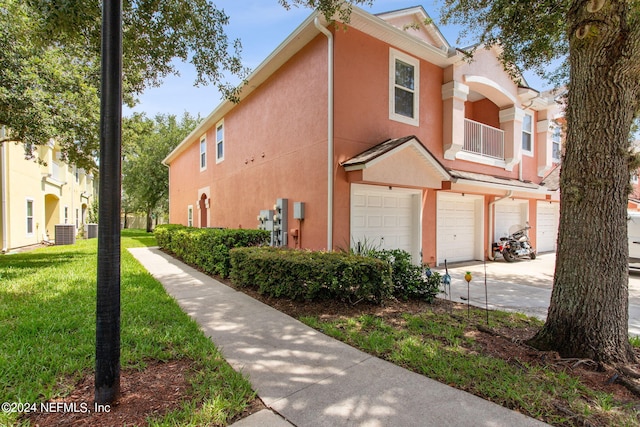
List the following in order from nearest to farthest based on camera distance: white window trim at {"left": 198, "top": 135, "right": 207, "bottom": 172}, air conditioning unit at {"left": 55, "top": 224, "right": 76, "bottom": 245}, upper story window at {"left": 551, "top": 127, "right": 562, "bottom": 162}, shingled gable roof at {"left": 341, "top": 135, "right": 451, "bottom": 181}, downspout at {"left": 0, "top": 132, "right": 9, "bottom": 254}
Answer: shingled gable roof at {"left": 341, "top": 135, "right": 451, "bottom": 181} → downspout at {"left": 0, "top": 132, "right": 9, "bottom": 254} → upper story window at {"left": 551, "top": 127, "right": 562, "bottom": 162} → air conditioning unit at {"left": 55, "top": 224, "right": 76, "bottom": 245} → white window trim at {"left": 198, "top": 135, "right": 207, "bottom": 172}

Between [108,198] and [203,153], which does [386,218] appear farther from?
[203,153]

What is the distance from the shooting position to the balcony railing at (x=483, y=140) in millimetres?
10742

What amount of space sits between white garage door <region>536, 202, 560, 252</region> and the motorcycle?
8.42 feet

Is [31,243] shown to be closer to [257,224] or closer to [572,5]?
[257,224]

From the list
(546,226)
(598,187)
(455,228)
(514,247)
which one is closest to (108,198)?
(598,187)

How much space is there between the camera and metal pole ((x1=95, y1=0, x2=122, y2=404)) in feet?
8.00

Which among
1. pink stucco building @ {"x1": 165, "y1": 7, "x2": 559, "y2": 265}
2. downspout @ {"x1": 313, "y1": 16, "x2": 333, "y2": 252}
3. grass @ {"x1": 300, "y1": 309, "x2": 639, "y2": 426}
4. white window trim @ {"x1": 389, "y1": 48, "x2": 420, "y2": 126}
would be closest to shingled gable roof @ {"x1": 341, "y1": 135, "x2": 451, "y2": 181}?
pink stucco building @ {"x1": 165, "y1": 7, "x2": 559, "y2": 265}

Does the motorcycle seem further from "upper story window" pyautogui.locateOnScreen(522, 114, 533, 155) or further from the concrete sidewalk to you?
the concrete sidewalk

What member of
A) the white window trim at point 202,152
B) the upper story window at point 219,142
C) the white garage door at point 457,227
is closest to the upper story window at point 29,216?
the white window trim at point 202,152

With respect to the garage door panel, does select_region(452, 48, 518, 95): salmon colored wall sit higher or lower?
higher

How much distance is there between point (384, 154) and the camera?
23.7 feet

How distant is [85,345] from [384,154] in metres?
6.15

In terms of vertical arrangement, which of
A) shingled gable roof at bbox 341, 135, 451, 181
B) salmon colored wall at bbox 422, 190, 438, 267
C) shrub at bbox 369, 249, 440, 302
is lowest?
shrub at bbox 369, 249, 440, 302

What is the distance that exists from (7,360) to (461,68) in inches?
448
